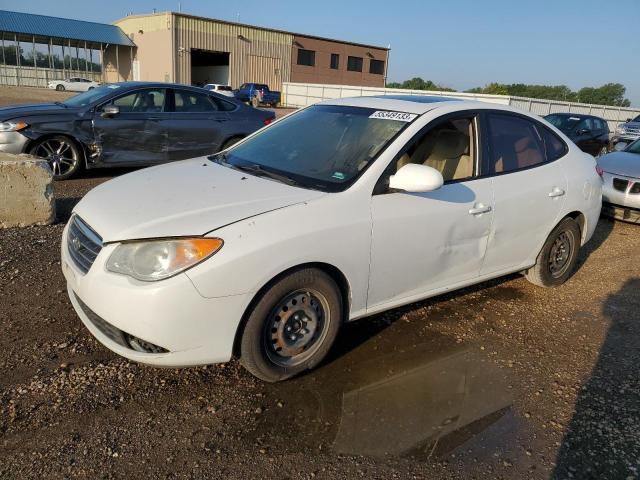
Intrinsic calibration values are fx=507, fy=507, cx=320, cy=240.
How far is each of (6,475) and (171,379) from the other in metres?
0.97

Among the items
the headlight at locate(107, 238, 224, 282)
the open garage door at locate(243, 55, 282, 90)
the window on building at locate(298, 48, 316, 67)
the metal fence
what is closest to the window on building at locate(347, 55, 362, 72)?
the window on building at locate(298, 48, 316, 67)

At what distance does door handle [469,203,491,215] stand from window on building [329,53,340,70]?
2106 inches

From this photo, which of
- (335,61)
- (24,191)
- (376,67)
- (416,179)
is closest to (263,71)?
(335,61)

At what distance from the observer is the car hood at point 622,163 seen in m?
7.53

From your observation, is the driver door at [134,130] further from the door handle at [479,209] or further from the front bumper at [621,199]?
the front bumper at [621,199]

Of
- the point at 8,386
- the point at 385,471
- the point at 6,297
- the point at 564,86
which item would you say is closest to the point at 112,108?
the point at 6,297

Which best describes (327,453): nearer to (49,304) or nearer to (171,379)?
(171,379)

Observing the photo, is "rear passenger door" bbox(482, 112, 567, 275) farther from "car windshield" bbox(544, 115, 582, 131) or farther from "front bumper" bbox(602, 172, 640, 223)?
"car windshield" bbox(544, 115, 582, 131)

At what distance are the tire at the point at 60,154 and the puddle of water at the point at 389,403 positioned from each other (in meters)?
6.10

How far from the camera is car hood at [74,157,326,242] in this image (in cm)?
271

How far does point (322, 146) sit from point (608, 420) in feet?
8.24

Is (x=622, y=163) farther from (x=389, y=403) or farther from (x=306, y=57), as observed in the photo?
(x=306, y=57)

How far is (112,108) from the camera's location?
7699 mm

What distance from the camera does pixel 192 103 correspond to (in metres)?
8.66
